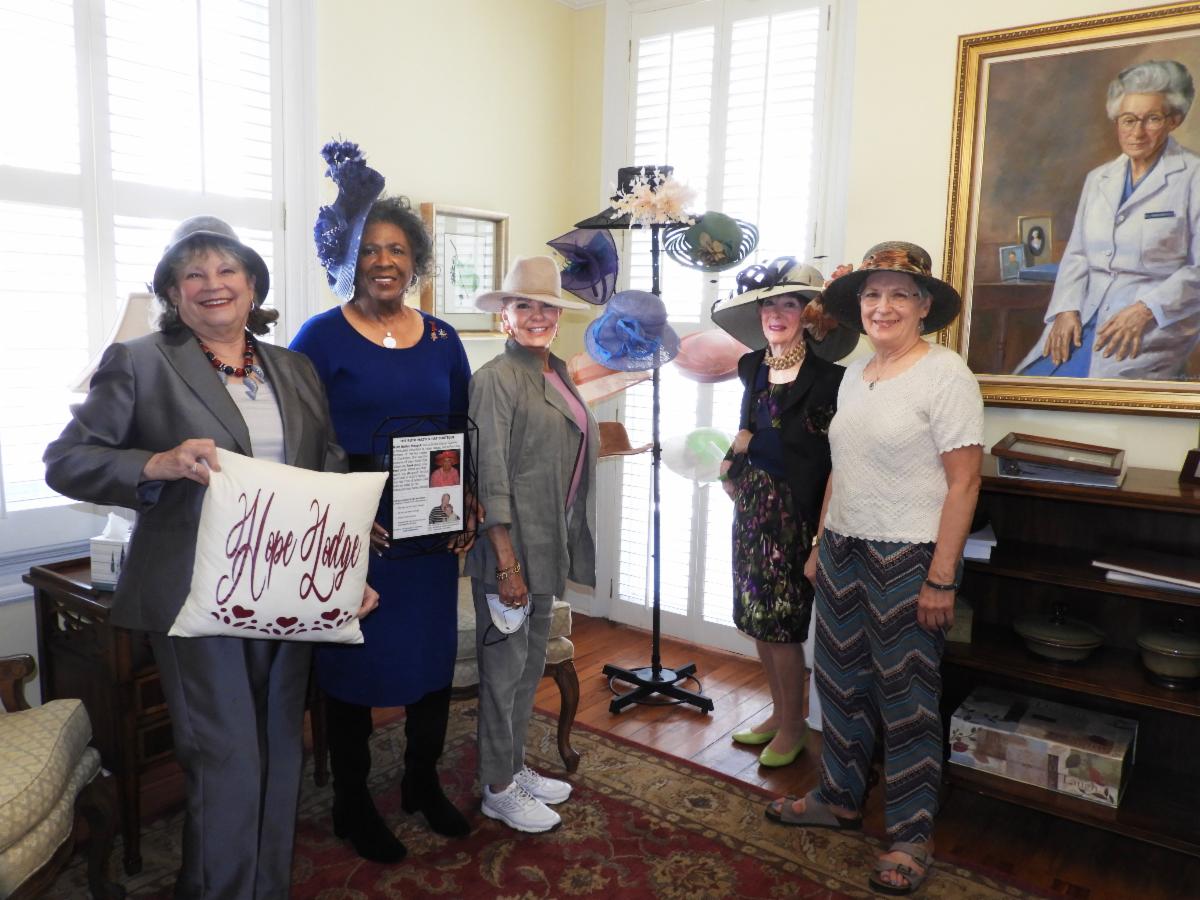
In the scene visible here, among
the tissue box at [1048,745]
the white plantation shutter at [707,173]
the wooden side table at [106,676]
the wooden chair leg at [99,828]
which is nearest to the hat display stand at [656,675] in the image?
the white plantation shutter at [707,173]

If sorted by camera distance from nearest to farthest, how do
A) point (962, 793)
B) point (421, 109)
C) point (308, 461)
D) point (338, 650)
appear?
point (308, 461), point (338, 650), point (962, 793), point (421, 109)

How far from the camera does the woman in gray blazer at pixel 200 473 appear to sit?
1.55 metres

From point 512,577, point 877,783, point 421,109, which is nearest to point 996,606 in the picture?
point 877,783

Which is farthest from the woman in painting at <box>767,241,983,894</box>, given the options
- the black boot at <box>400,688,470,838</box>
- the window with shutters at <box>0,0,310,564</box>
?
the window with shutters at <box>0,0,310,564</box>

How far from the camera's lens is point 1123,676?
227 cm

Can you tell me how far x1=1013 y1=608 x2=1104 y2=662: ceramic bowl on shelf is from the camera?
232 centimetres

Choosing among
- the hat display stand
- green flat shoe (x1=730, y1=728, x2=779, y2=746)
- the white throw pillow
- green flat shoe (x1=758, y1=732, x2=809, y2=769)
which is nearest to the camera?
the white throw pillow

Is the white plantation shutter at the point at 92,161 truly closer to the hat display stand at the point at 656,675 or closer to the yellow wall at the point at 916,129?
the hat display stand at the point at 656,675

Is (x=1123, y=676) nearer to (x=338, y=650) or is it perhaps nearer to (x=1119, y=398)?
(x=1119, y=398)

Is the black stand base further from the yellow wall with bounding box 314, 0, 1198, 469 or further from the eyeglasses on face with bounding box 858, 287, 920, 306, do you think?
the eyeglasses on face with bounding box 858, 287, 920, 306

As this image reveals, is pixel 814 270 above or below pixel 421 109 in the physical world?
below

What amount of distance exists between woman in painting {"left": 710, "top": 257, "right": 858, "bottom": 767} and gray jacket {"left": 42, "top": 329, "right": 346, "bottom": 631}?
5.04ft

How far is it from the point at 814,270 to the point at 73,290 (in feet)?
7.05

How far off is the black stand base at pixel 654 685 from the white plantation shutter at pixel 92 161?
6.51 feet
